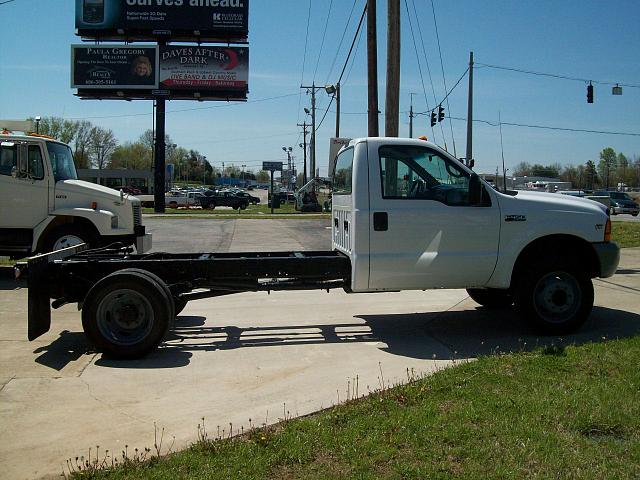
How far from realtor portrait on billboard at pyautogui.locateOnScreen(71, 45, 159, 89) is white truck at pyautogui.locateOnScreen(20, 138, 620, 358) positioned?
4031 centimetres

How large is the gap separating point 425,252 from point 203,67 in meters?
41.2

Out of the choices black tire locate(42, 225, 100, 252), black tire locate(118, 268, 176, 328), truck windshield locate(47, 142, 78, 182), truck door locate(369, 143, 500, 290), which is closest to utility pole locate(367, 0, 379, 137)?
truck windshield locate(47, 142, 78, 182)

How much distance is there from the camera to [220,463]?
381 centimetres

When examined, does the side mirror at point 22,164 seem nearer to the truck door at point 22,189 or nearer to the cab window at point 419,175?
the truck door at point 22,189

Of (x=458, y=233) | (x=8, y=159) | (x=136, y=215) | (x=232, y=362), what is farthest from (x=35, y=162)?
(x=458, y=233)

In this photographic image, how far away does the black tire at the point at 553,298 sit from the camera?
7.29 m

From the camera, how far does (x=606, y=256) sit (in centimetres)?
739

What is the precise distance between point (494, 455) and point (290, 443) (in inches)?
50.1

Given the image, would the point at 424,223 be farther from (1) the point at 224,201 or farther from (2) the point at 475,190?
(1) the point at 224,201

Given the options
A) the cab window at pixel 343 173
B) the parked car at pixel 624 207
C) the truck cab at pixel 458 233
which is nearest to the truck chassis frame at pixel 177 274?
the truck cab at pixel 458 233

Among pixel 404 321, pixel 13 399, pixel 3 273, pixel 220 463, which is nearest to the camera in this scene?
pixel 220 463

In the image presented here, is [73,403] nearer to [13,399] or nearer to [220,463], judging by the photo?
[13,399]

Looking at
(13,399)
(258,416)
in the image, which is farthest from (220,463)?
(13,399)

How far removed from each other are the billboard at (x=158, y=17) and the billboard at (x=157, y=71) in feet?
3.70
